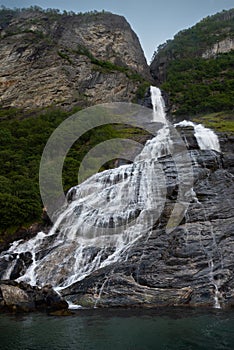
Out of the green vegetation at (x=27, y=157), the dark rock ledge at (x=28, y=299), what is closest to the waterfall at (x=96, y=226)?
the dark rock ledge at (x=28, y=299)

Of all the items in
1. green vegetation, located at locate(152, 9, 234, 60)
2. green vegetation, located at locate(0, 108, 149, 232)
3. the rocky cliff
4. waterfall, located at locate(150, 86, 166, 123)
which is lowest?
green vegetation, located at locate(0, 108, 149, 232)

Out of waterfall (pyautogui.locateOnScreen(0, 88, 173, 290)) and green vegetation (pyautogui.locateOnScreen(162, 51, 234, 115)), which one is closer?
waterfall (pyautogui.locateOnScreen(0, 88, 173, 290))

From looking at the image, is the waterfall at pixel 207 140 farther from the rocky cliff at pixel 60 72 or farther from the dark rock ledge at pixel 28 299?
the rocky cliff at pixel 60 72

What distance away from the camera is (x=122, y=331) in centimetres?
1191

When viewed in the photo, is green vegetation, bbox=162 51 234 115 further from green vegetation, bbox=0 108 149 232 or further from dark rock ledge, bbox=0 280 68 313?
dark rock ledge, bbox=0 280 68 313

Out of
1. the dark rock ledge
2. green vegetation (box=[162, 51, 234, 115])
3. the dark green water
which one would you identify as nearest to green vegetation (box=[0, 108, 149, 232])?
the dark rock ledge

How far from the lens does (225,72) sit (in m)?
73.0

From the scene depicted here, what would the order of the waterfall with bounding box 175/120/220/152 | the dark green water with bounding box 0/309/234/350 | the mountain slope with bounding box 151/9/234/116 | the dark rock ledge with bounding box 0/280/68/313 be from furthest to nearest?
1. the mountain slope with bounding box 151/9/234/116
2. the waterfall with bounding box 175/120/220/152
3. the dark rock ledge with bounding box 0/280/68/313
4. the dark green water with bounding box 0/309/234/350

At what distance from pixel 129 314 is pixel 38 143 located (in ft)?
113

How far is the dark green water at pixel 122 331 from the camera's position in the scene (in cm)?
1059

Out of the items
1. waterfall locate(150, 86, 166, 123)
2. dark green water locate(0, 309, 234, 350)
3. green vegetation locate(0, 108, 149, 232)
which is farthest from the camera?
waterfall locate(150, 86, 166, 123)

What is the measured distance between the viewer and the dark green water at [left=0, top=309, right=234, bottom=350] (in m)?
10.6

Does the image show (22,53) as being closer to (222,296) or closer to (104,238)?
(104,238)

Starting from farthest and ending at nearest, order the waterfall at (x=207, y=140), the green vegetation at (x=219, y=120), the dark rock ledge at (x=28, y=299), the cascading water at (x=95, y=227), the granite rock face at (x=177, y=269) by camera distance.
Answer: the green vegetation at (x=219, y=120) → the waterfall at (x=207, y=140) → the cascading water at (x=95, y=227) → the dark rock ledge at (x=28, y=299) → the granite rock face at (x=177, y=269)
